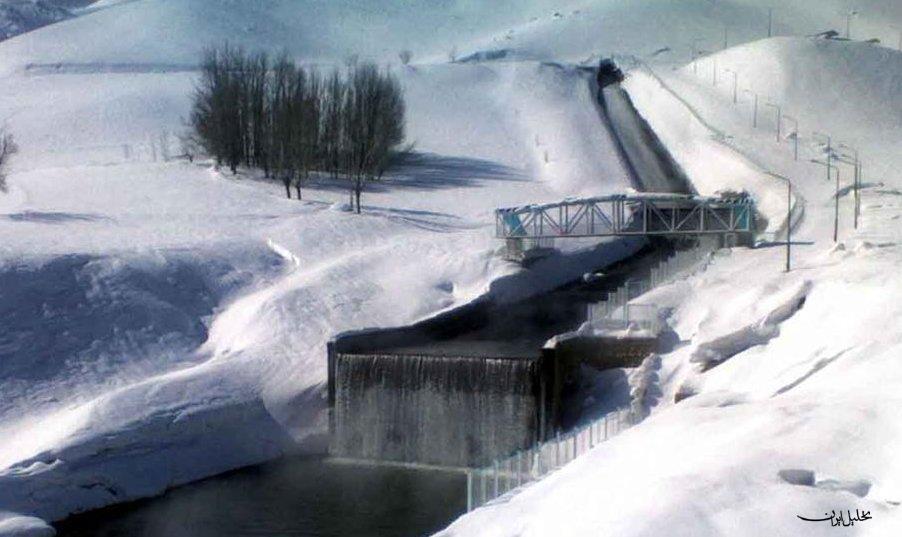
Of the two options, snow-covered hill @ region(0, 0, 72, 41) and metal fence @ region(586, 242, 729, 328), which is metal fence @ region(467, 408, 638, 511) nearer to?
metal fence @ region(586, 242, 729, 328)

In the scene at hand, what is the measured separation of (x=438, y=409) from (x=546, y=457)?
6.38 m

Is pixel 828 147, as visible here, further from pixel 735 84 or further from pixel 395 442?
pixel 395 442

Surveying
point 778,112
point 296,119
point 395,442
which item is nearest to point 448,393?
point 395,442

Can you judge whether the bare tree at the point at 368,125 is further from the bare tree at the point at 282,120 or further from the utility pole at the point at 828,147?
the utility pole at the point at 828,147

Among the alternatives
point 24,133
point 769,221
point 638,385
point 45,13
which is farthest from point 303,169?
point 45,13

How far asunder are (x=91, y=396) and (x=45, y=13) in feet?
504

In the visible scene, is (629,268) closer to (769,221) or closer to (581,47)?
(769,221)

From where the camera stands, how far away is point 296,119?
58.3 metres

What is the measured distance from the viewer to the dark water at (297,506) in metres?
25.1

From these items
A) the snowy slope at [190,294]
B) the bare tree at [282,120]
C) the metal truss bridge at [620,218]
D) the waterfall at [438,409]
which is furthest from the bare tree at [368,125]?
the waterfall at [438,409]

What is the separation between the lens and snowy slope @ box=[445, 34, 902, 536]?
1359 centimetres

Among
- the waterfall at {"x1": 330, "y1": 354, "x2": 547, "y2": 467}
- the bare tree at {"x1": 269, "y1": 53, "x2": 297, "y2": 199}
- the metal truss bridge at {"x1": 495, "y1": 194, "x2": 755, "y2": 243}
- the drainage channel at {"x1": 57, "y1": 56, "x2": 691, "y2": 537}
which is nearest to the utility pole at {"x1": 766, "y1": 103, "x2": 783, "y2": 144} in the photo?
the bare tree at {"x1": 269, "y1": 53, "x2": 297, "y2": 199}

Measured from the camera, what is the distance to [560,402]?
98.0 ft

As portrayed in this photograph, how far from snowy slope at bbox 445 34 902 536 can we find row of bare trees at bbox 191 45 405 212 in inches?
821
